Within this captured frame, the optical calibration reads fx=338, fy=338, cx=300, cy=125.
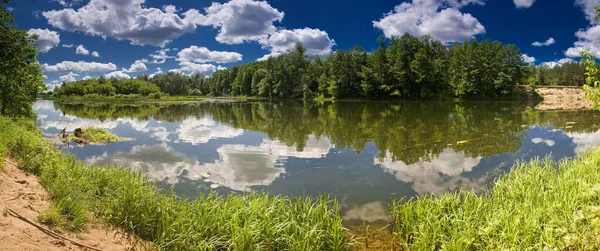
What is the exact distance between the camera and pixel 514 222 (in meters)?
5.79

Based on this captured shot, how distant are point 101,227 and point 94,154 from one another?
11.9 m

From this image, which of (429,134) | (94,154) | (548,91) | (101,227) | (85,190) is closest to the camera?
(101,227)

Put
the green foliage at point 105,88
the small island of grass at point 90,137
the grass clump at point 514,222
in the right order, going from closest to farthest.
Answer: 1. the grass clump at point 514,222
2. the small island of grass at point 90,137
3. the green foliage at point 105,88

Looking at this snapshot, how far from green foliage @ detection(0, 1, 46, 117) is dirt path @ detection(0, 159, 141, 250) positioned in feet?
40.2

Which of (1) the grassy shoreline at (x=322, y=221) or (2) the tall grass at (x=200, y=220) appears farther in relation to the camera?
(2) the tall grass at (x=200, y=220)

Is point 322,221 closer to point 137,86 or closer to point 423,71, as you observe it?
point 423,71

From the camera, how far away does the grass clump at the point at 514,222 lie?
530 centimetres

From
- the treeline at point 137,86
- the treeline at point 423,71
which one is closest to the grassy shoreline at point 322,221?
the treeline at point 423,71

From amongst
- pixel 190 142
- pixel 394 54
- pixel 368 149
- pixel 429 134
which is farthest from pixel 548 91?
pixel 190 142

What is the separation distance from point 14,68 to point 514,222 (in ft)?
73.2

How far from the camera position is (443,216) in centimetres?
703

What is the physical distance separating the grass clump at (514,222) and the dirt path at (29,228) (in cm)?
551

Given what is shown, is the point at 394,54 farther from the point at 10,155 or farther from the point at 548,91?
the point at 10,155

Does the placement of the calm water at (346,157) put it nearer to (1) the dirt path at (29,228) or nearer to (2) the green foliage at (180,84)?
(1) the dirt path at (29,228)
